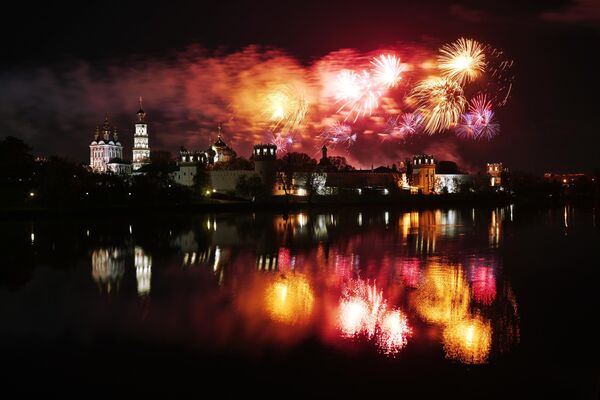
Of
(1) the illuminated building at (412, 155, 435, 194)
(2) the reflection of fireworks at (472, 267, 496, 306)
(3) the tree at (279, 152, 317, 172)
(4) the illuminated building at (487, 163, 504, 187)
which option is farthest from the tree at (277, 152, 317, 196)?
(2) the reflection of fireworks at (472, 267, 496, 306)

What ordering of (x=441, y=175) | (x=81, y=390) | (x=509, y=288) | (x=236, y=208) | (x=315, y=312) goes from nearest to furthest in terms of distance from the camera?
(x=81, y=390), (x=315, y=312), (x=509, y=288), (x=236, y=208), (x=441, y=175)

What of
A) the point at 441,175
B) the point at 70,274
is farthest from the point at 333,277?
the point at 441,175

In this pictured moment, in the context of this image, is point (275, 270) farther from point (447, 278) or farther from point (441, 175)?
point (441, 175)

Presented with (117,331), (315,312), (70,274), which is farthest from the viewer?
(70,274)

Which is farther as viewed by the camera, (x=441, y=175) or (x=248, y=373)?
(x=441, y=175)

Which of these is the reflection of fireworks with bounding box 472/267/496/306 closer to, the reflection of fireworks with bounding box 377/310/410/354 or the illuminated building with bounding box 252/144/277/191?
the reflection of fireworks with bounding box 377/310/410/354

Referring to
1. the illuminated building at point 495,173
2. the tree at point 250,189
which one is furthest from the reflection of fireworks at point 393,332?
the illuminated building at point 495,173

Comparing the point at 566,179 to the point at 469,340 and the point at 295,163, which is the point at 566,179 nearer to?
the point at 295,163

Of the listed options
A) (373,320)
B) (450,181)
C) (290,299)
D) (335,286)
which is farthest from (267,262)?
(450,181)
